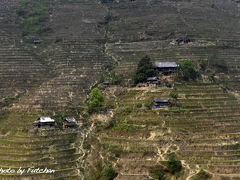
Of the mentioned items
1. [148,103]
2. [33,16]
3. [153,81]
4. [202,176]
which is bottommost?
[202,176]

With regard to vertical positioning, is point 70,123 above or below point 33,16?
below

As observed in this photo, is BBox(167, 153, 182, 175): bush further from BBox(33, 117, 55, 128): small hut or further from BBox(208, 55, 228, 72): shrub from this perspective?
BBox(208, 55, 228, 72): shrub

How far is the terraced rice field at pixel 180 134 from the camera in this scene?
1157 inches

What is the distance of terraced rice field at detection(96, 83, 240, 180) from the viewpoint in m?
29.4

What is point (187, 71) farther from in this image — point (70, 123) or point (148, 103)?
point (70, 123)

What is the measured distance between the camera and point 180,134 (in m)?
33.6

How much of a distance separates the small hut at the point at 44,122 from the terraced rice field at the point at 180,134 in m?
7.48

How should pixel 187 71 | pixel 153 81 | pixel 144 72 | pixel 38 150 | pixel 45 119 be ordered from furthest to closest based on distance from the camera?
pixel 144 72 → pixel 187 71 → pixel 153 81 → pixel 45 119 → pixel 38 150

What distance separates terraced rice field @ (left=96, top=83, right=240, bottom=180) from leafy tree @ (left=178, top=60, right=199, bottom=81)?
339 cm

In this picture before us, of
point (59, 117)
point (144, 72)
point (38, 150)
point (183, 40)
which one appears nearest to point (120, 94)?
point (144, 72)

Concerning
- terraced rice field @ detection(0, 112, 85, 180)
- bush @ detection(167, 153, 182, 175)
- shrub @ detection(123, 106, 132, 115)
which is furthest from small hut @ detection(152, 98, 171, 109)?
terraced rice field @ detection(0, 112, 85, 180)

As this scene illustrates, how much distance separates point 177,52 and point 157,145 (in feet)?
94.5

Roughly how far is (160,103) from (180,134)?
633cm

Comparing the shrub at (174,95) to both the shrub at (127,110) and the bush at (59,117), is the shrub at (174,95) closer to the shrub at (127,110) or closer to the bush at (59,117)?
the shrub at (127,110)
